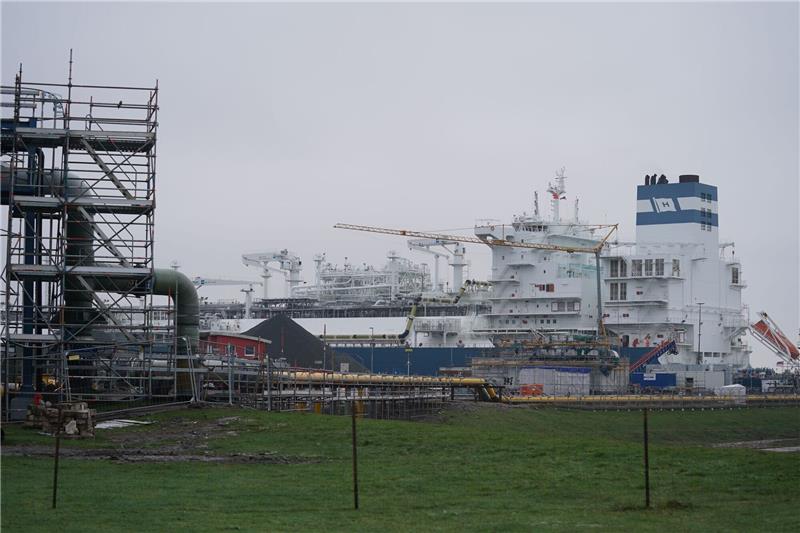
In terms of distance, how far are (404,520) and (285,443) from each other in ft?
40.2

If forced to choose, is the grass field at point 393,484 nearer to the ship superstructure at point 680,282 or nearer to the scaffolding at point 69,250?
the scaffolding at point 69,250

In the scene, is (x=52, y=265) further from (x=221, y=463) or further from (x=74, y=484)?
(x=74, y=484)

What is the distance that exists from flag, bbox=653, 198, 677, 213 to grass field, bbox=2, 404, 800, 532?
64.7 m

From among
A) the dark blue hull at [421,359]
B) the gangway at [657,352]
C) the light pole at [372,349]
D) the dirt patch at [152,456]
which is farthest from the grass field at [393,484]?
the dark blue hull at [421,359]

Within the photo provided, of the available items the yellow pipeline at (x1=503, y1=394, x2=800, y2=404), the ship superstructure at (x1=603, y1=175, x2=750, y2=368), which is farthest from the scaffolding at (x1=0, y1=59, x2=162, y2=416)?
the ship superstructure at (x1=603, y1=175, x2=750, y2=368)

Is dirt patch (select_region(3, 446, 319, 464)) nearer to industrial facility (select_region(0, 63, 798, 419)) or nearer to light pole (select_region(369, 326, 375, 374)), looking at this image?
industrial facility (select_region(0, 63, 798, 419))

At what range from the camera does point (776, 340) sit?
9962 cm

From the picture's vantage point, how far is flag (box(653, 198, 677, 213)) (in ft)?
314

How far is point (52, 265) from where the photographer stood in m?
41.3

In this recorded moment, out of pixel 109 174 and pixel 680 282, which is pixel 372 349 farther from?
pixel 109 174

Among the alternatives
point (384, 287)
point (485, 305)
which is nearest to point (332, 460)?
point (485, 305)

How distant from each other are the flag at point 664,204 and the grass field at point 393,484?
64681mm

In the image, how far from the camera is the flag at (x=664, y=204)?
9575 cm

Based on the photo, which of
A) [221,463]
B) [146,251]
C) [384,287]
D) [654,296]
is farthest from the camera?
[384,287]
